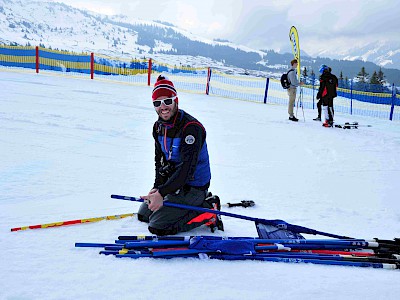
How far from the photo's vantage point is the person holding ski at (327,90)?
→ 11.5 meters

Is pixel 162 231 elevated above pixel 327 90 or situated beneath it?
situated beneath

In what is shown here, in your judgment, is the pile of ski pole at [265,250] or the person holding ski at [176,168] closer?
the pile of ski pole at [265,250]

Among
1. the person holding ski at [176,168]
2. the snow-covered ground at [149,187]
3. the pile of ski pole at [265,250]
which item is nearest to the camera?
the snow-covered ground at [149,187]

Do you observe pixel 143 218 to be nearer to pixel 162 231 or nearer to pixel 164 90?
pixel 162 231

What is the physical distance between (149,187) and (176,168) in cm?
173

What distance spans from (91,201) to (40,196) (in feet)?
1.99

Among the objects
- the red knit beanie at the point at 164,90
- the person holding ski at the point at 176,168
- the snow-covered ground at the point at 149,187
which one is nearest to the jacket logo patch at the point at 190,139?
the person holding ski at the point at 176,168

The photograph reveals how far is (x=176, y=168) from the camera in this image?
345cm

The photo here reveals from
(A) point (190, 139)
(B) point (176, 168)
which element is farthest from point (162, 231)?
(A) point (190, 139)

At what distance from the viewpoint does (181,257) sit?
2850 mm

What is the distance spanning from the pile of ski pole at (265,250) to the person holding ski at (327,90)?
899 centimetres

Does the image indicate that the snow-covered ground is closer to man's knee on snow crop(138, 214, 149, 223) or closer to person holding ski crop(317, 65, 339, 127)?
man's knee on snow crop(138, 214, 149, 223)

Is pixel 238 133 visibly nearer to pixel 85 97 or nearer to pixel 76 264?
pixel 85 97

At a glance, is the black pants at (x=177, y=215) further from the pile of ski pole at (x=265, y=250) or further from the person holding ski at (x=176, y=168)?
the pile of ski pole at (x=265, y=250)
